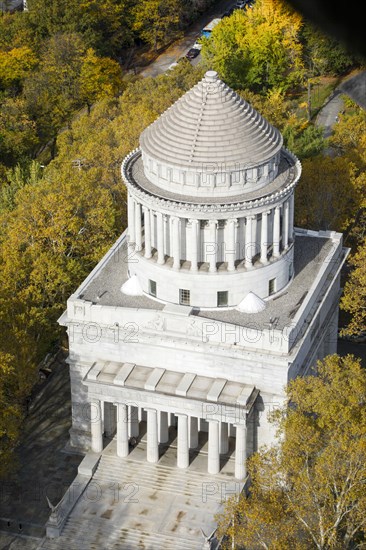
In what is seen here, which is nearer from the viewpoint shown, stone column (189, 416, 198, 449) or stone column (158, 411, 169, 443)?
stone column (189, 416, 198, 449)

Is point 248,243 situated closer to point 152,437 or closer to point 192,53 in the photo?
point 152,437

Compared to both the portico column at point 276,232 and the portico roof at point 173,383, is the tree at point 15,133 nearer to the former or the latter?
the portico roof at point 173,383

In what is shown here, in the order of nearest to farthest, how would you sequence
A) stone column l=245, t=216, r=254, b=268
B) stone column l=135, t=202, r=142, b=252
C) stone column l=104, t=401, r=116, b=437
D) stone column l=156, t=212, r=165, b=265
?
stone column l=245, t=216, r=254, b=268 → stone column l=156, t=212, r=165, b=265 → stone column l=135, t=202, r=142, b=252 → stone column l=104, t=401, r=116, b=437

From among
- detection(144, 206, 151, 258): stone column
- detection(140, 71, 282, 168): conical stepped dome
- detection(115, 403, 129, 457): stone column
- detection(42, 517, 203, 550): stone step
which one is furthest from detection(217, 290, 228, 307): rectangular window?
detection(42, 517, 203, 550): stone step

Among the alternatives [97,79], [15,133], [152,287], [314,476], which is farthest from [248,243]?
[97,79]

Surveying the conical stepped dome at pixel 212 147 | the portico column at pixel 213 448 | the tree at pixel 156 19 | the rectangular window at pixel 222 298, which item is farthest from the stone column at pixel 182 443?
the tree at pixel 156 19

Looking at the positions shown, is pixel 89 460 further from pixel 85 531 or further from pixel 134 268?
pixel 134 268

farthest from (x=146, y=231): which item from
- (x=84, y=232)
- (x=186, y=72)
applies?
(x=186, y=72)

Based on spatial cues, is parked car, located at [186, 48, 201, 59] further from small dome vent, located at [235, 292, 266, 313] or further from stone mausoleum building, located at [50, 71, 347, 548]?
small dome vent, located at [235, 292, 266, 313]
